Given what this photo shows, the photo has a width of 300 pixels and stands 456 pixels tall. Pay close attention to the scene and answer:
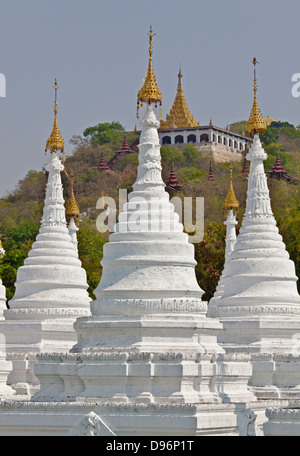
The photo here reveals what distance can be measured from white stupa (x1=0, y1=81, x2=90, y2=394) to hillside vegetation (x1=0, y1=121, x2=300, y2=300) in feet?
56.6

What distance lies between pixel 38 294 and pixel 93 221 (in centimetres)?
6327

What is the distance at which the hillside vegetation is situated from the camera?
2301 inches

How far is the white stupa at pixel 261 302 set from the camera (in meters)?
32.1

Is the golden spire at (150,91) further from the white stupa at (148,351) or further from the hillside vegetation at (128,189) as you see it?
the hillside vegetation at (128,189)

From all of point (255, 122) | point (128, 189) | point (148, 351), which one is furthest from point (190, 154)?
point (148, 351)

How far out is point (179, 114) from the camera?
445 feet

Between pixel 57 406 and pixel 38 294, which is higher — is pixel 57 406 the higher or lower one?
the lower one

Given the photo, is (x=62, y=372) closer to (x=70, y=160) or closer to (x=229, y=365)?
(x=229, y=365)

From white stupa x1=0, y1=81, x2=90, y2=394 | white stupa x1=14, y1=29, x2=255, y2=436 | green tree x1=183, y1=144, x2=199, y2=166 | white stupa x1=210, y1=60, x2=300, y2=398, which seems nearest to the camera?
white stupa x1=14, y1=29, x2=255, y2=436

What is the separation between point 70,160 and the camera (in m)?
130

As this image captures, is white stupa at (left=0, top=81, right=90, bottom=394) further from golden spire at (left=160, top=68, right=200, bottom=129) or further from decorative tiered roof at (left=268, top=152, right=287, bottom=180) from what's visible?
golden spire at (left=160, top=68, right=200, bottom=129)

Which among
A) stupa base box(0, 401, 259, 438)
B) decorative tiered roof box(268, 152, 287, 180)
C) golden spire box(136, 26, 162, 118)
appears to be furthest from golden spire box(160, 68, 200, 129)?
stupa base box(0, 401, 259, 438)

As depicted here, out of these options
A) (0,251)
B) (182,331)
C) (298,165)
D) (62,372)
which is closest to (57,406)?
(62,372)
